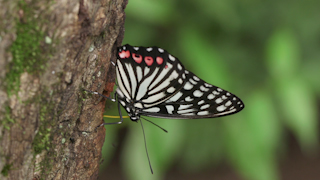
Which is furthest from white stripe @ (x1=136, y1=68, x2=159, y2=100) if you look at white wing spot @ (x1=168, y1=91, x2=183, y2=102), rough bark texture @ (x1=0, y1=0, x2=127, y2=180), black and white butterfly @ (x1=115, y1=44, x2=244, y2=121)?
rough bark texture @ (x1=0, y1=0, x2=127, y2=180)

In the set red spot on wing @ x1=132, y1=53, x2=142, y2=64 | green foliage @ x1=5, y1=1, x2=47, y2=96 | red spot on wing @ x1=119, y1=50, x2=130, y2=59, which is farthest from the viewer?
red spot on wing @ x1=132, y1=53, x2=142, y2=64

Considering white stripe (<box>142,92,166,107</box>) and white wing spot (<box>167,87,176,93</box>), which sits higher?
white wing spot (<box>167,87,176,93</box>)

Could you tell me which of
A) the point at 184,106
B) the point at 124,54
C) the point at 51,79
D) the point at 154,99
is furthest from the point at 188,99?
the point at 51,79

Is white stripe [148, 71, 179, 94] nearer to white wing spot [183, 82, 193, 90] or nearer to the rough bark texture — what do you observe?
white wing spot [183, 82, 193, 90]

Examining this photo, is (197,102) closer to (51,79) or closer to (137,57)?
(137,57)

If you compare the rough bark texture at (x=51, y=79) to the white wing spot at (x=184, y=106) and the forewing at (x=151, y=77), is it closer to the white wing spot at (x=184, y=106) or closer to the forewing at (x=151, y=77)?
the forewing at (x=151, y=77)
